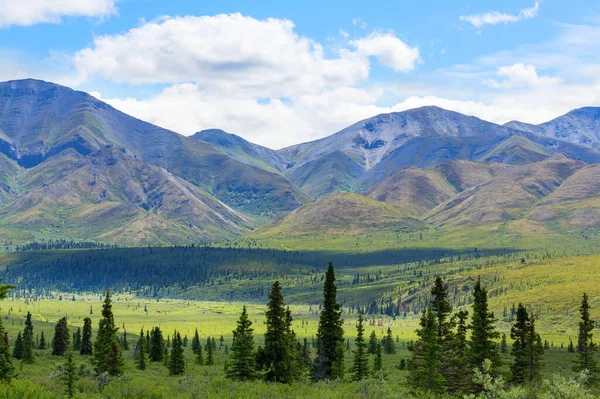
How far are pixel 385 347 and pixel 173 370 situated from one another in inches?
3633

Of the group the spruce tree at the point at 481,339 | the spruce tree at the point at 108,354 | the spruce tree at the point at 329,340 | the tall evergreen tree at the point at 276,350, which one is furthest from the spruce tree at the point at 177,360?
the spruce tree at the point at 481,339

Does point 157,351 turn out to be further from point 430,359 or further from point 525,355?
point 430,359

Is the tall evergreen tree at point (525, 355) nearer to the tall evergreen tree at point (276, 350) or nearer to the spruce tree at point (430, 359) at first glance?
the spruce tree at point (430, 359)

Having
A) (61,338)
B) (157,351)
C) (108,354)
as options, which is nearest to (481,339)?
(108,354)

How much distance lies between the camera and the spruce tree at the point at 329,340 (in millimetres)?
64688

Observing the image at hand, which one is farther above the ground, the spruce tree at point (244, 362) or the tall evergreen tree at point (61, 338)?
the spruce tree at point (244, 362)

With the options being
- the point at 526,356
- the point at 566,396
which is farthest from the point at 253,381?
the point at 526,356

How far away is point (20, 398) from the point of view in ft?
107

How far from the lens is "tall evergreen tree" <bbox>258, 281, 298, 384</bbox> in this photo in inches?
2324

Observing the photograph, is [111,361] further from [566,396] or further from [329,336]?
[566,396]

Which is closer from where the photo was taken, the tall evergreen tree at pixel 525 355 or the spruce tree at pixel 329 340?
the spruce tree at pixel 329 340

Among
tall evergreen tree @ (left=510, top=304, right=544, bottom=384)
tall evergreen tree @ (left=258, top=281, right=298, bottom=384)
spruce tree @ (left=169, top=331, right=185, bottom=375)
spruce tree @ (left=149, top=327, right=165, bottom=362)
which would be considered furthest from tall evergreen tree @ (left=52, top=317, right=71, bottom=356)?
tall evergreen tree @ (left=510, top=304, right=544, bottom=384)

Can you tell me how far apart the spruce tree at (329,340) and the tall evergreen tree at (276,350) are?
575cm

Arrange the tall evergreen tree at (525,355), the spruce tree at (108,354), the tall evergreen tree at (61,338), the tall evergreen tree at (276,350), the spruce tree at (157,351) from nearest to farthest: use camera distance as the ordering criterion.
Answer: the tall evergreen tree at (276,350), the spruce tree at (108,354), the tall evergreen tree at (525,355), the tall evergreen tree at (61,338), the spruce tree at (157,351)
